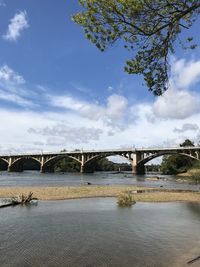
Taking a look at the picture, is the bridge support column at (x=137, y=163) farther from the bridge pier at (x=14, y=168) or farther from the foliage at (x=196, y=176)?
the foliage at (x=196, y=176)

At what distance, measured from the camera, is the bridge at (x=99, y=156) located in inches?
4476

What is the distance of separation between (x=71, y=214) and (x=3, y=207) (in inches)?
241

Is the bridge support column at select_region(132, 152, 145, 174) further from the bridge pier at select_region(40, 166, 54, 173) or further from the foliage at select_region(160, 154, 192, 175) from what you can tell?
the bridge pier at select_region(40, 166, 54, 173)

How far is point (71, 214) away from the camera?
21.8 m

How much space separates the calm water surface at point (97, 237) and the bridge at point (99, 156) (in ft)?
287

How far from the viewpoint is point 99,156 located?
5571 inches

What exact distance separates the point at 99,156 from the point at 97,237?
126 m

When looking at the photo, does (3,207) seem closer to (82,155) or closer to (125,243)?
(125,243)

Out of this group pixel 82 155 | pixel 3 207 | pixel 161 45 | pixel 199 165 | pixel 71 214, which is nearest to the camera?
pixel 161 45

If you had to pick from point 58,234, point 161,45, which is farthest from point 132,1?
point 58,234

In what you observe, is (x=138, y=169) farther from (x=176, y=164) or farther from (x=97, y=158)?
(x=97, y=158)

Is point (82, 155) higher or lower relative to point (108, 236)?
higher

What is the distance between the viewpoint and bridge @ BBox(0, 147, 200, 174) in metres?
114

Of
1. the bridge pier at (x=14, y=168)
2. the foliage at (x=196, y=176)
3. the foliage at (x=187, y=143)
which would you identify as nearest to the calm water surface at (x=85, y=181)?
the foliage at (x=196, y=176)
